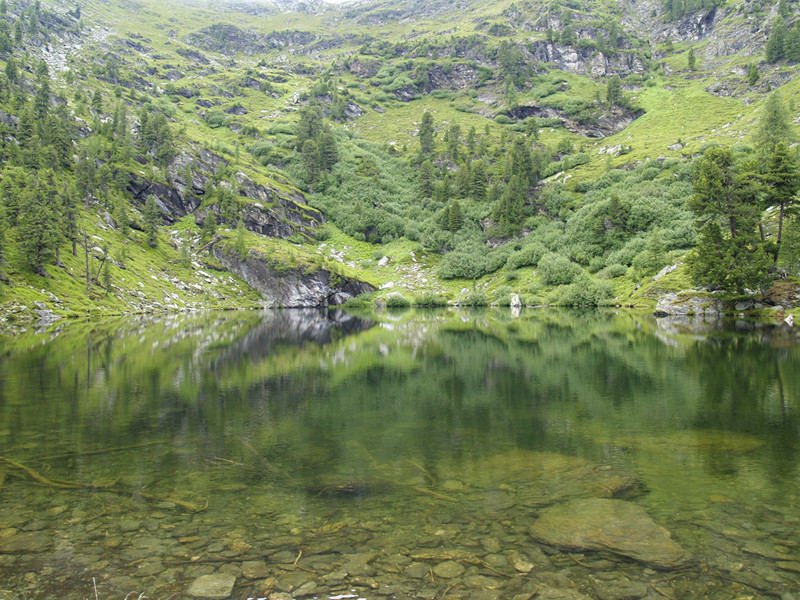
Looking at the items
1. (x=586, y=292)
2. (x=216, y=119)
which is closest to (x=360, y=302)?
(x=586, y=292)

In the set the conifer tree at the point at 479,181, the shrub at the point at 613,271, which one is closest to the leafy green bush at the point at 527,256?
the shrub at the point at 613,271

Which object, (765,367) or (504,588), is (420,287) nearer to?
(765,367)

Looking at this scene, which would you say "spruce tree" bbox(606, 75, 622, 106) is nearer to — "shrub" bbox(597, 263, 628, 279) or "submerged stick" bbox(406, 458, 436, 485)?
"shrub" bbox(597, 263, 628, 279)

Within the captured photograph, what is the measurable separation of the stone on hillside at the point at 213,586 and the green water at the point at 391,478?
13 centimetres

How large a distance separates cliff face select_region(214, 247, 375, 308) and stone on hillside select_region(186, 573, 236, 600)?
368ft

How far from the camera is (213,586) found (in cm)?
712

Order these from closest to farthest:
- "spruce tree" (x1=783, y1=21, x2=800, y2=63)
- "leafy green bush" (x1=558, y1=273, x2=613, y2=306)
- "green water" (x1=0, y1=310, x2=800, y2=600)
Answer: "green water" (x1=0, y1=310, x2=800, y2=600), "leafy green bush" (x1=558, y1=273, x2=613, y2=306), "spruce tree" (x1=783, y1=21, x2=800, y2=63)

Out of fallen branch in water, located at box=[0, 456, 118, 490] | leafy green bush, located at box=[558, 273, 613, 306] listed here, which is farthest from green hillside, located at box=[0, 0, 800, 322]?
fallen branch in water, located at box=[0, 456, 118, 490]

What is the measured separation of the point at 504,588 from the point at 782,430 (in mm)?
14246

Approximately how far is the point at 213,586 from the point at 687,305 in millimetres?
78557

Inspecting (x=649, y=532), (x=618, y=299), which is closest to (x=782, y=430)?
(x=649, y=532)

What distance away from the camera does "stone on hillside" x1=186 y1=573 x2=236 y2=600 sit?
6.90 metres

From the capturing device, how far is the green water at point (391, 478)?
292 inches

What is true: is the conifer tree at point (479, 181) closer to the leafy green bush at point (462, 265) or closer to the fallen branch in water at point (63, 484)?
the leafy green bush at point (462, 265)
